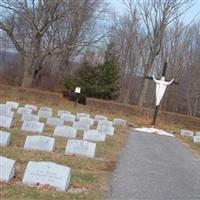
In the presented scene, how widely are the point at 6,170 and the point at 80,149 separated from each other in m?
3.70

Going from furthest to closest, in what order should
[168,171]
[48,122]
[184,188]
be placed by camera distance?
1. [48,122]
2. [168,171]
3. [184,188]

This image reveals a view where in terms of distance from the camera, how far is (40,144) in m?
10.9

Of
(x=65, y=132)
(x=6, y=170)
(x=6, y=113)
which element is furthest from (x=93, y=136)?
(x=6, y=170)

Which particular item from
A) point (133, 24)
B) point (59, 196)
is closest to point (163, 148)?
point (59, 196)

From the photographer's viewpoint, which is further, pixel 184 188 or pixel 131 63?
pixel 131 63

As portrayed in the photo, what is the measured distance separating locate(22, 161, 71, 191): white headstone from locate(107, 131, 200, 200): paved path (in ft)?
2.48

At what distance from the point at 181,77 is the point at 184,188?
45453 mm

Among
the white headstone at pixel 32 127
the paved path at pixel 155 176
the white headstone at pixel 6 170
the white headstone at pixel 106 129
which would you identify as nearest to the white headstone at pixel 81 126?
the white headstone at pixel 106 129

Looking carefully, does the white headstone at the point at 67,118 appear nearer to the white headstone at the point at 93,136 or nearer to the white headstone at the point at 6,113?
the white headstone at the point at 6,113

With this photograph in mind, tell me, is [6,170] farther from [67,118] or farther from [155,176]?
[67,118]

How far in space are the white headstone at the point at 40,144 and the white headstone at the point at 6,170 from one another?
3354 millimetres

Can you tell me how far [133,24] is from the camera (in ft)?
158

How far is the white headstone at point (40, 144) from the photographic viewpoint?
10852 millimetres

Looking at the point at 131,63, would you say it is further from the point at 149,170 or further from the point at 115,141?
the point at 149,170
